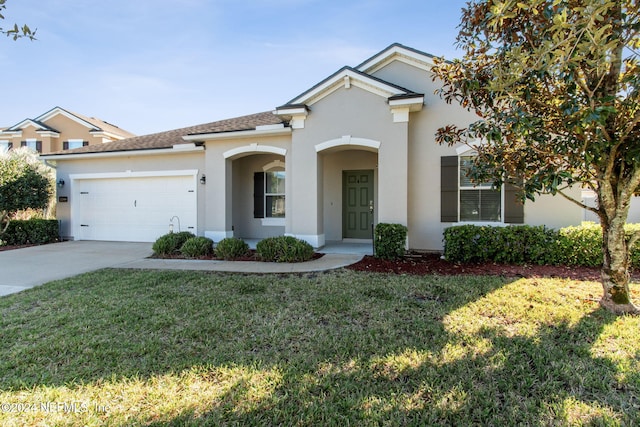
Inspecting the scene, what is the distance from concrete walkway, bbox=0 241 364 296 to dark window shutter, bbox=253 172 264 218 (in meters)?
3.74

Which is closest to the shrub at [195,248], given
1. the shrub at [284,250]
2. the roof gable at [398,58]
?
the shrub at [284,250]

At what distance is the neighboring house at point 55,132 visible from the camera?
23812 mm

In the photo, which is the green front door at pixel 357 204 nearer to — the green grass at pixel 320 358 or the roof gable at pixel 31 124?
the green grass at pixel 320 358

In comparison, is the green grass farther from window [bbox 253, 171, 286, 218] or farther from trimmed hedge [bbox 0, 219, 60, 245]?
trimmed hedge [bbox 0, 219, 60, 245]

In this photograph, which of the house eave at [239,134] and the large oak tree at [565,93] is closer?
the large oak tree at [565,93]

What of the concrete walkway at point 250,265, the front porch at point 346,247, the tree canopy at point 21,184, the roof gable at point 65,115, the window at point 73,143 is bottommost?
the concrete walkway at point 250,265

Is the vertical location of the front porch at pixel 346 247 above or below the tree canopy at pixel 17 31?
below

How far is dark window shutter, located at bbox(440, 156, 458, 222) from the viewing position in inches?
336

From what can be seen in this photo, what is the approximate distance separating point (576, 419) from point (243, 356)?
283 centimetres

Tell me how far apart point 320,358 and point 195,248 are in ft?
21.5

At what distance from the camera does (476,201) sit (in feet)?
28.0

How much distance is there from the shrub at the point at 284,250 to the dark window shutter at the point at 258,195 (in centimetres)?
368

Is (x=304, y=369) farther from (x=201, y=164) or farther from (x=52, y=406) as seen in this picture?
(x=201, y=164)

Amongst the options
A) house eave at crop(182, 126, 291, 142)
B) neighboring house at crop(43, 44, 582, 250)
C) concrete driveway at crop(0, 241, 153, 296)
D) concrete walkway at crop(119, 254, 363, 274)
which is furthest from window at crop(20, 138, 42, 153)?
concrete walkway at crop(119, 254, 363, 274)
